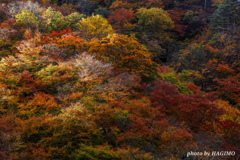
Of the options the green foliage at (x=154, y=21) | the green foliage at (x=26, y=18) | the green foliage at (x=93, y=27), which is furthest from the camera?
the green foliage at (x=154, y=21)

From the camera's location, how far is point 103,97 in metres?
13.0

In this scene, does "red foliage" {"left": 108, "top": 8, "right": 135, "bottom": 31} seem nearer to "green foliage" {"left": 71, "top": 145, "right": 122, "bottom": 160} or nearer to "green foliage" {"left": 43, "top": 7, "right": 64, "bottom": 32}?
"green foliage" {"left": 43, "top": 7, "right": 64, "bottom": 32}

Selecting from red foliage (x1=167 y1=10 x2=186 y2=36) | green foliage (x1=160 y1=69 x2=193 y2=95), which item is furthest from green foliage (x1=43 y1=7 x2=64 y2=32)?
red foliage (x1=167 y1=10 x2=186 y2=36)

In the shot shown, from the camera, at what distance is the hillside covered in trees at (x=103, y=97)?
346 inches

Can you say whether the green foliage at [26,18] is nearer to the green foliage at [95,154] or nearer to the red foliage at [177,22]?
the green foliage at [95,154]

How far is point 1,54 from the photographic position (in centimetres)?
1827

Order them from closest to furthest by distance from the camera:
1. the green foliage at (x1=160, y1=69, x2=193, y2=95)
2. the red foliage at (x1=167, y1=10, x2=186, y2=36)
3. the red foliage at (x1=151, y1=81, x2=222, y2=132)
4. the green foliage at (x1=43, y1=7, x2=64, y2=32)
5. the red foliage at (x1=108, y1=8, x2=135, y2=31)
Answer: the red foliage at (x1=151, y1=81, x2=222, y2=132)
the green foliage at (x1=160, y1=69, x2=193, y2=95)
the green foliage at (x1=43, y1=7, x2=64, y2=32)
the red foliage at (x1=108, y1=8, x2=135, y2=31)
the red foliage at (x1=167, y1=10, x2=186, y2=36)

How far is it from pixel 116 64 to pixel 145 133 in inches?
366

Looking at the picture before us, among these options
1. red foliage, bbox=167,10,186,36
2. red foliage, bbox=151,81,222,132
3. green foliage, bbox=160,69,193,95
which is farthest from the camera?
red foliage, bbox=167,10,186,36

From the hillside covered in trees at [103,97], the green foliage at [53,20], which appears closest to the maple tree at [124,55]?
the hillside covered in trees at [103,97]

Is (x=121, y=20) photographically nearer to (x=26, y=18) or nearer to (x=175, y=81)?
(x=26, y=18)

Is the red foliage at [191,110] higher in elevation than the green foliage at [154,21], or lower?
lower

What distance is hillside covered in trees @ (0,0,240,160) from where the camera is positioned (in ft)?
28.8

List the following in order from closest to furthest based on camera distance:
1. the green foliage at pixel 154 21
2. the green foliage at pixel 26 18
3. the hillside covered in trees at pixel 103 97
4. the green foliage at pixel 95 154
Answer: the green foliage at pixel 95 154 < the hillside covered in trees at pixel 103 97 < the green foliage at pixel 26 18 < the green foliage at pixel 154 21
